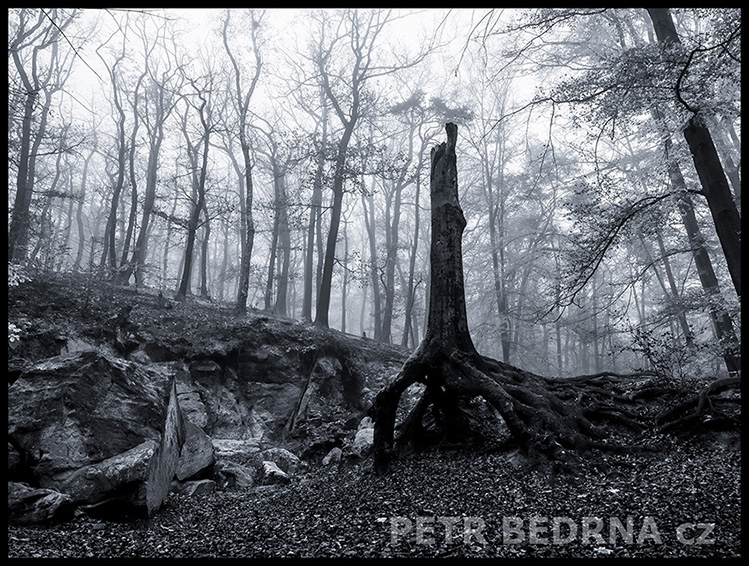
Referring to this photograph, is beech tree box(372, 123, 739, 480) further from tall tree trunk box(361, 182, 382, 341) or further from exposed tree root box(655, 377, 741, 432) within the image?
tall tree trunk box(361, 182, 382, 341)

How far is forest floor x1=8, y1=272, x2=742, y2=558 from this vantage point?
9.86ft

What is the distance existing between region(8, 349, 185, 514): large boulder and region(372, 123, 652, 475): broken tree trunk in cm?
283

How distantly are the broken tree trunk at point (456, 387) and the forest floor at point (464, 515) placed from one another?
1.16 ft

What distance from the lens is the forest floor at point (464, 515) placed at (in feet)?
9.86

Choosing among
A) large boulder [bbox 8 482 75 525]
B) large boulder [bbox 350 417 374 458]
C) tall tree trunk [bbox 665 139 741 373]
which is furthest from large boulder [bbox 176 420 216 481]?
tall tree trunk [bbox 665 139 741 373]

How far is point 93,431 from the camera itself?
5145 millimetres

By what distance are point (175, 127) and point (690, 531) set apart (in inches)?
1015

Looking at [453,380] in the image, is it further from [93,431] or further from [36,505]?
[36,505]

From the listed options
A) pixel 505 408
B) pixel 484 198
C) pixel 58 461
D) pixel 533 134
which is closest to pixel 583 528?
pixel 505 408

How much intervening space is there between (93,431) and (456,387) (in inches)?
178

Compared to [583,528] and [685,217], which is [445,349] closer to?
[583,528]

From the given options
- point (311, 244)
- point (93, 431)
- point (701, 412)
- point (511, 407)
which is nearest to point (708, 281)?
point (701, 412)

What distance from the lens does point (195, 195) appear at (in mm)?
25375

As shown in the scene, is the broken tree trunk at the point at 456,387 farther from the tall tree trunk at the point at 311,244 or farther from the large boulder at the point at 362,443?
the tall tree trunk at the point at 311,244
